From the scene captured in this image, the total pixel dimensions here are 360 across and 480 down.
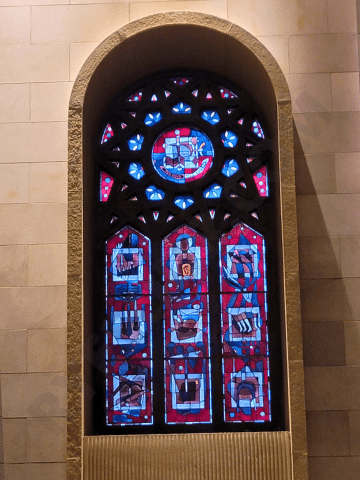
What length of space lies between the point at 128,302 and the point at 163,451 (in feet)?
3.54

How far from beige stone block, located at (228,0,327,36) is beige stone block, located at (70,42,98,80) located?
993 mm

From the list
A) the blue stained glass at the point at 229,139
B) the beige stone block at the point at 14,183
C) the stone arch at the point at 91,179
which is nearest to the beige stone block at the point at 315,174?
the stone arch at the point at 91,179

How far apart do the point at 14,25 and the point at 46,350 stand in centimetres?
225

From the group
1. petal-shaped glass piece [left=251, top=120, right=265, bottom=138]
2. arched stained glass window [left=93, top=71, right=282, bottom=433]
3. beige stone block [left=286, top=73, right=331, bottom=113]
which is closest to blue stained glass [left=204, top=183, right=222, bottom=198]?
arched stained glass window [left=93, top=71, right=282, bottom=433]

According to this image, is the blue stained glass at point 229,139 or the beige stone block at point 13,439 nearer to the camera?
the beige stone block at point 13,439

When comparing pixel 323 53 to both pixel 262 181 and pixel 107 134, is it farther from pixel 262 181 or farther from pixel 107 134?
pixel 107 134

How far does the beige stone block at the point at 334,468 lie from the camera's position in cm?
460

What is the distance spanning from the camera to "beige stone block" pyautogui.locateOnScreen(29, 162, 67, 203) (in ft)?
16.3

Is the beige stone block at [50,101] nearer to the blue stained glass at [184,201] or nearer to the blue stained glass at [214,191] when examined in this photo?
the blue stained glass at [184,201]

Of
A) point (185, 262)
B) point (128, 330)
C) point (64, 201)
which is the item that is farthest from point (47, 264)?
point (185, 262)

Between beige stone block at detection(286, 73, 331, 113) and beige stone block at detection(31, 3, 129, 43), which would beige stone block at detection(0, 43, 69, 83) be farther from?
beige stone block at detection(286, 73, 331, 113)

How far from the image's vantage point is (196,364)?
5.12 metres

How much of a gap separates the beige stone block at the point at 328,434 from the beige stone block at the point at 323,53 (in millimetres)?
2268

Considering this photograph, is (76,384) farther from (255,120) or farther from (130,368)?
(255,120)
